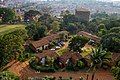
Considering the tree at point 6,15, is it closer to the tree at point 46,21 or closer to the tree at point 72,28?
the tree at point 46,21

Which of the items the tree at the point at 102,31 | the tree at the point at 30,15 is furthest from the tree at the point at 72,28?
the tree at the point at 30,15

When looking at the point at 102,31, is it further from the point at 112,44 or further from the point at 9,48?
the point at 9,48

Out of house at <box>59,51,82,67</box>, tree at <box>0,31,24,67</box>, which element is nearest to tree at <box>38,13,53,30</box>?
tree at <box>0,31,24,67</box>

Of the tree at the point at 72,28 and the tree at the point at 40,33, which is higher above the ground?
the tree at the point at 40,33

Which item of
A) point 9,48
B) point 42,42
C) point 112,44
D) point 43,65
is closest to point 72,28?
point 42,42

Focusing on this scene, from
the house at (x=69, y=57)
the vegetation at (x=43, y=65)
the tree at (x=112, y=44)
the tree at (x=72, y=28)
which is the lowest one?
the tree at (x=72, y=28)

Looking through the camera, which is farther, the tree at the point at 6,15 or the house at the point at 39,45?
the tree at the point at 6,15

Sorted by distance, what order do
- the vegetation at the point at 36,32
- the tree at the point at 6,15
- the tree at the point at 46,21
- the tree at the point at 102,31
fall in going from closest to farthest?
1. the vegetation at the point at 36,32
2. the tree at the point at 102,31
3. the tree at the point at 46,21
4. the tree at the point at 6,15

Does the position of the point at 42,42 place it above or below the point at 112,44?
below
